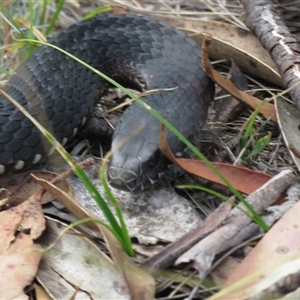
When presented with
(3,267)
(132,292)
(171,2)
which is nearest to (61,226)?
(3,267)

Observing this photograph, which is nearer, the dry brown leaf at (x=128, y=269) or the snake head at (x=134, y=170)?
the dry brown leaf at (x=128, y=269)

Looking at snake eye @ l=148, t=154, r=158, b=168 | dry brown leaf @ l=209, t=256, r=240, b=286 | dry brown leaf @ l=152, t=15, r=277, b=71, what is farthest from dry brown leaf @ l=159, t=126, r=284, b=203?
dry brown leaf @ l=152, t=15, r=277, b=71

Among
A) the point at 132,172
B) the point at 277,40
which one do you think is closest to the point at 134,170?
the point at 132,172

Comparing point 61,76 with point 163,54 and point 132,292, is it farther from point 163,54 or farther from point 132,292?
point 132,292

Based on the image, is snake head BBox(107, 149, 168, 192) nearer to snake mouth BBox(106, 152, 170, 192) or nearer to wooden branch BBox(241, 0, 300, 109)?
snake mouth BBox(106, 152, 170, 192)

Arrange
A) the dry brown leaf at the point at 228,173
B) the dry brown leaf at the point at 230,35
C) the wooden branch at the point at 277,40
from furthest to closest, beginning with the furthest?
1. the dry brown leaf at the point at 230,35
2. the wooden branch at the point at 277,40
3. the dry brown leaf at the point at 228,173

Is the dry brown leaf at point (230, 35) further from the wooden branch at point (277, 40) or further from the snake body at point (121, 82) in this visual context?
the snake body at point (121, 82)

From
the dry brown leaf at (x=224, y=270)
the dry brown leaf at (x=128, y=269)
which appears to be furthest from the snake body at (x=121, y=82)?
the dry brown leaf at (x=224, y=270)
